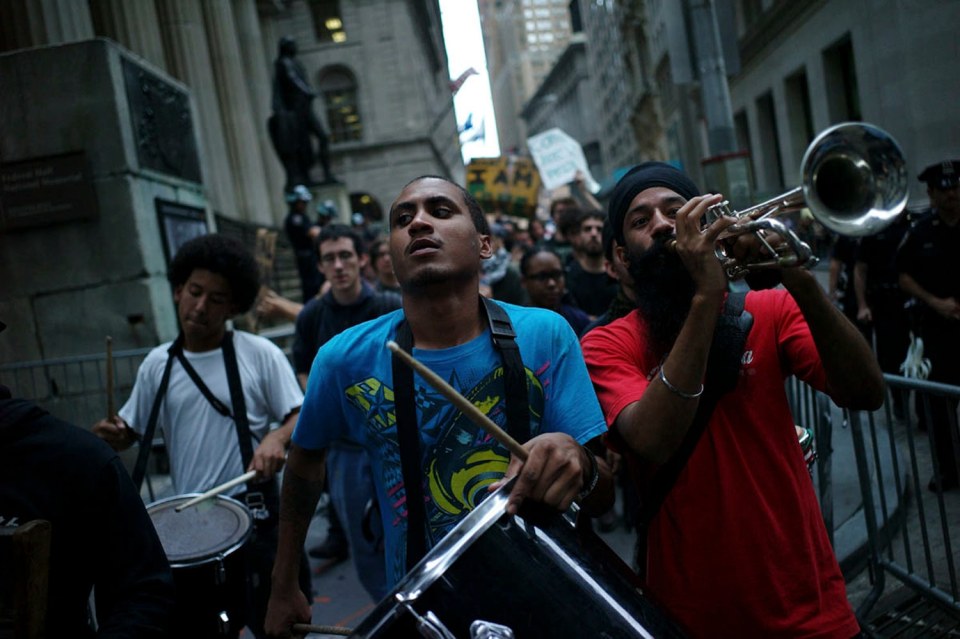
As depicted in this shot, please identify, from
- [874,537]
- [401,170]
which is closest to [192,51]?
[874,537]

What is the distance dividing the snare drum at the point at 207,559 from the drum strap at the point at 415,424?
1023 millimetres

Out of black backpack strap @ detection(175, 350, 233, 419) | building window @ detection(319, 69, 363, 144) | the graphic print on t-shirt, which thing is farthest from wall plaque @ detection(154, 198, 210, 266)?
building window @ detection(319, 69, 363, 144)

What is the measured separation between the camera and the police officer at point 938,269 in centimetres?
513

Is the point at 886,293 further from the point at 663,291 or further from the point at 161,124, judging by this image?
the point at 161,124

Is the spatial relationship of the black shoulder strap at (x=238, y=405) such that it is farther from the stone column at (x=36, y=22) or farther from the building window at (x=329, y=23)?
the building window at (x=329, y=23)

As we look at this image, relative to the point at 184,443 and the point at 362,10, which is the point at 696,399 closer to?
the point at 184,443

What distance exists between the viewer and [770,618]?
2.05 meters

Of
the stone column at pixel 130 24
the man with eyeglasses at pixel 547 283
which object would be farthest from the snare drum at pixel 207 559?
the stone column at pixel 130 24

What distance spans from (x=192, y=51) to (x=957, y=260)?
1477 centimetres

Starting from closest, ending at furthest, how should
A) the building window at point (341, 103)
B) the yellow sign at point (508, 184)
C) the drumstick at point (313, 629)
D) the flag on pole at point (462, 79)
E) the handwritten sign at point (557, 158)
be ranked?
1. the drumstick at point (313, 629)
2. the handwritten sign at point (557, 158)
3. the yellow sign at point (508, 184)
4. the flag on pole at point (462, 79)
5. the building window at point (341, 103)

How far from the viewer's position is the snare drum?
2.68 meters

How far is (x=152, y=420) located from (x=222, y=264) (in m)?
0.77

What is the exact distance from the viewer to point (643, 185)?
2371mm

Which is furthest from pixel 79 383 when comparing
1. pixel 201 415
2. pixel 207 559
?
pixel 207 559
